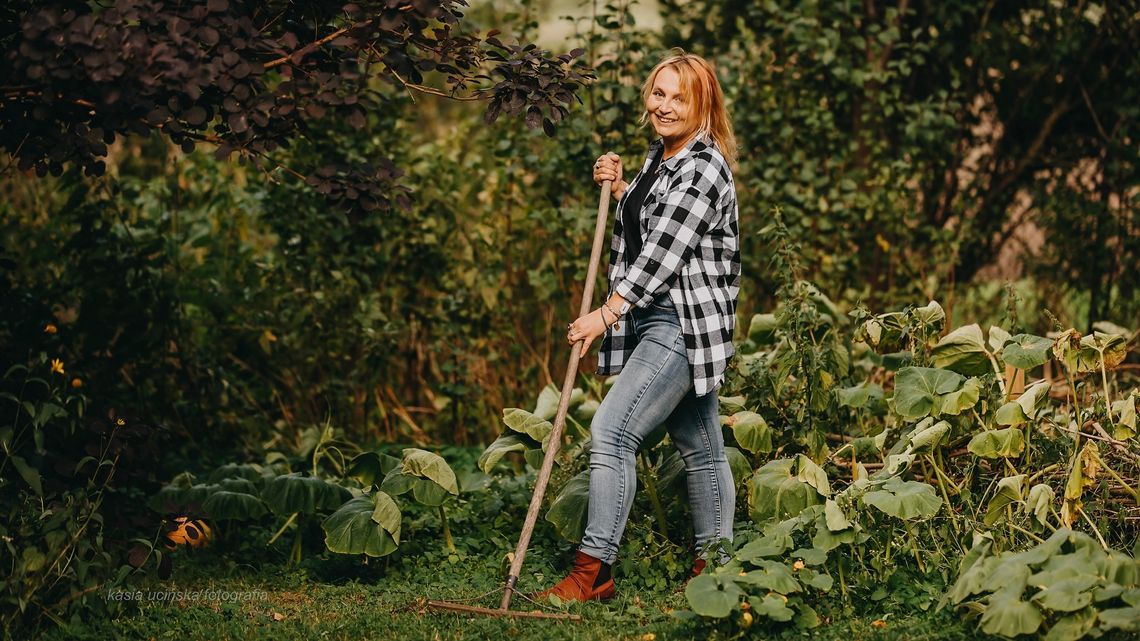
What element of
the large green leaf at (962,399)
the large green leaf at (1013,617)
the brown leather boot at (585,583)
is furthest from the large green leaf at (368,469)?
the large green leaf at (1013,617)

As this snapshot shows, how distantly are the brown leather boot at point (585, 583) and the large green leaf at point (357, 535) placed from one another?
23.7 inches

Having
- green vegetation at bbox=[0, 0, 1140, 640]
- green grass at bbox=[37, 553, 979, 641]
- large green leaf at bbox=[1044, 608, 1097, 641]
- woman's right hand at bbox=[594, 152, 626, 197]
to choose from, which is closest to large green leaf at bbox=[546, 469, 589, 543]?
green vegetation at bbox=[0, 0, 1140, 640]

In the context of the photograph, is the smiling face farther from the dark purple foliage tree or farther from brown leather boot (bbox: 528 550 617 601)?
brown leather boot (bbox: 528 550 617 601)

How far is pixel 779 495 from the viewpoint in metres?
4.02

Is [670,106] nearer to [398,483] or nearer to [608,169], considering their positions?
[608,169]

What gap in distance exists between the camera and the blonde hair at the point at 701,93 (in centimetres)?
384

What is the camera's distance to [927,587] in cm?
379

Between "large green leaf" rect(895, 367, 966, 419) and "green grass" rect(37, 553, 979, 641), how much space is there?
753 mm

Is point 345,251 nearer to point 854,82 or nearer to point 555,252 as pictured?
point 555,252

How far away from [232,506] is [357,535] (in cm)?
51

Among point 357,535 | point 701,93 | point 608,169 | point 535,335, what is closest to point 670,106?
point 701,93

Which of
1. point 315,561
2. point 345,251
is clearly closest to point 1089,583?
point 315,561

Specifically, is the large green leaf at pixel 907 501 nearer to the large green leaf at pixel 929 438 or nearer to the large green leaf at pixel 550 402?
the large green leaf at pixel 929 438

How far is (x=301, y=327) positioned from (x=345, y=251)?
0.47m
